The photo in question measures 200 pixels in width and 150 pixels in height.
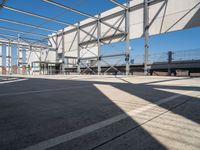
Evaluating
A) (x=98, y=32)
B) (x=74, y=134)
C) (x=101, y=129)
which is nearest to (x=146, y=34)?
(x=98, y=32)

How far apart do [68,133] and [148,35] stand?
17179 millimetres

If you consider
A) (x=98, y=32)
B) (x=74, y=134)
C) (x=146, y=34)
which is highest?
(x=98, y=32)

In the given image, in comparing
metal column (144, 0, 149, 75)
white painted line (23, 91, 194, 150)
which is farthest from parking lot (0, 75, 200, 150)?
metal column (144, 0, 149, 75)

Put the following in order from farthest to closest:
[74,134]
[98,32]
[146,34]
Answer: [98,32]
[146,34]
[74,134]

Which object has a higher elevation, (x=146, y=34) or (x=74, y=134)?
(x=146, y=34)

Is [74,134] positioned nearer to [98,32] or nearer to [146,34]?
[146,34]

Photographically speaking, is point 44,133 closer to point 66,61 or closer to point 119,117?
point 119,117

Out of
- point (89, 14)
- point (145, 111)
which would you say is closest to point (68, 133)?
point (145, 111)

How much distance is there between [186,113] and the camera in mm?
2820

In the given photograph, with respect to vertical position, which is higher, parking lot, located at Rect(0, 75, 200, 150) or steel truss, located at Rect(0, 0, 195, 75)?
steel truss, located at Rect(0, 0, 195, 75)

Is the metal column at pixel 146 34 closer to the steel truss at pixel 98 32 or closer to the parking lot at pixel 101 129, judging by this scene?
the steel truss at pixel 98 32

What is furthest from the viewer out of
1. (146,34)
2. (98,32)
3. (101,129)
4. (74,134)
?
(98,32)

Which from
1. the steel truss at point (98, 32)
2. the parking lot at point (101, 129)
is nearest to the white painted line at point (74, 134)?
the parking lot at point (101, 129)

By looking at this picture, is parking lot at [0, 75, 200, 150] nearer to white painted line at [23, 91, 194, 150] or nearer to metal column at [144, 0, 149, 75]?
white painted line at [23, 91, 194, 150]
